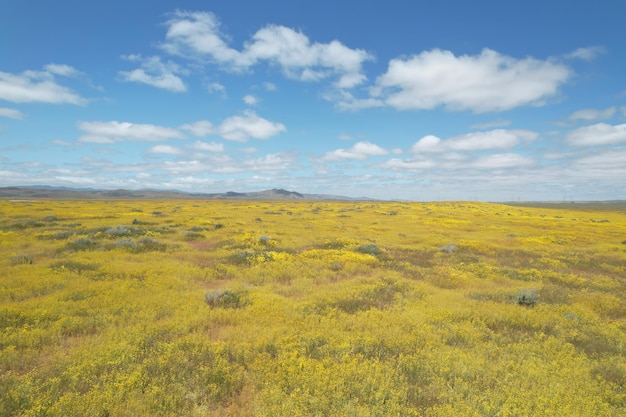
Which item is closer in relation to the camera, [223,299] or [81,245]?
[223,299]

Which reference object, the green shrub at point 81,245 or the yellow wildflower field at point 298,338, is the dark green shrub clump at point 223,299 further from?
the green shrub at point 81,245

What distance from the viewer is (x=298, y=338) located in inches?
385

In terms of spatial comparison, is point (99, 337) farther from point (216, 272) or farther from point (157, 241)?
point (157, 241)

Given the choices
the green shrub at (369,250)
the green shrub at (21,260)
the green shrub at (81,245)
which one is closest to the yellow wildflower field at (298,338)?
the green shrub at (21,260)

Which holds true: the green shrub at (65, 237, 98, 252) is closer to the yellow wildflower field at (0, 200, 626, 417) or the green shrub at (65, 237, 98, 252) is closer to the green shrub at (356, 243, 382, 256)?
the yellow wildflower field at (0, 200, 626, 417)

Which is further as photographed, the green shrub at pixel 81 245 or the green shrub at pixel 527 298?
the green shrub at pixel 81 245

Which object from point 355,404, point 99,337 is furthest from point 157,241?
point 355,404

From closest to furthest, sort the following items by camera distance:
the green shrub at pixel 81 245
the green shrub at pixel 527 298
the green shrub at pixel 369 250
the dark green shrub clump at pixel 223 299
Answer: the dark green shrub clump at pixel 223 299, the green shrub at pixel 527 298, the green shrub at pixel 81 245, the green shrub at pixel 369 250

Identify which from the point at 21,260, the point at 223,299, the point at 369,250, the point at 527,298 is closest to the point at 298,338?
the point at 223,299

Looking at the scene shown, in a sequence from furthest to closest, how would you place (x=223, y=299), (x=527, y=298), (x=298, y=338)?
(x=527, y=298)
(x=223, y=299)
(x=298, y=338)

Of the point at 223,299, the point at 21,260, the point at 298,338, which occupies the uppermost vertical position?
the point at 21,260

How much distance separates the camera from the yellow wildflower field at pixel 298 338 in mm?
6898

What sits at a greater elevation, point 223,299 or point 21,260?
point 21,260

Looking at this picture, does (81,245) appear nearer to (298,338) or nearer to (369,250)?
(298,338)
